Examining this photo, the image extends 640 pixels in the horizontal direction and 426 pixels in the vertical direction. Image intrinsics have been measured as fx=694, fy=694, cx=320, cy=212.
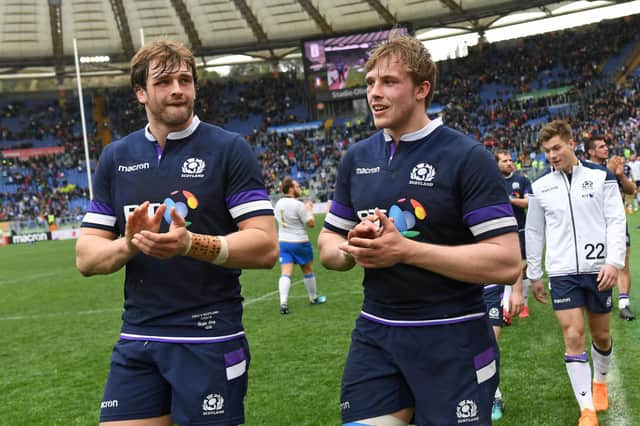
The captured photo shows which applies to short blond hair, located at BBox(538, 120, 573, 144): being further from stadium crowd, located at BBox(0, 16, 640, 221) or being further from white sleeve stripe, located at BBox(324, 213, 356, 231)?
stadium crowd, located at BBox(0, 16, 640, 221)


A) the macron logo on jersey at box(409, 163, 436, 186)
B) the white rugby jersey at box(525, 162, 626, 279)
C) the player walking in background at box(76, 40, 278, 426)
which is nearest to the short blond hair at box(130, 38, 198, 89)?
the player walking in background at box(76, 40, 278, 426)

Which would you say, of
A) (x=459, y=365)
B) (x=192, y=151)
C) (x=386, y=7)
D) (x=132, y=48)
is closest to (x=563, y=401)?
(x=459, y=365)

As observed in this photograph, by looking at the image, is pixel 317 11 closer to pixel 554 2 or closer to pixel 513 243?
pixel 554 2

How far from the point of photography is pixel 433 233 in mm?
2914

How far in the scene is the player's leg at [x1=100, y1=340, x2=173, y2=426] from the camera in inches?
118

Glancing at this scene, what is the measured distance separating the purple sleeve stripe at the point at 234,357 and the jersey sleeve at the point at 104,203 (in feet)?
2.76

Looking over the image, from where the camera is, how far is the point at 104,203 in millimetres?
3309

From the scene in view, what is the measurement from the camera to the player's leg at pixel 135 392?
2996 mm

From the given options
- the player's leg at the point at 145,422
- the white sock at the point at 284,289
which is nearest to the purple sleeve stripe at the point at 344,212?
the player's leg at the point at 145,422

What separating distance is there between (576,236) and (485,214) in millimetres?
2740

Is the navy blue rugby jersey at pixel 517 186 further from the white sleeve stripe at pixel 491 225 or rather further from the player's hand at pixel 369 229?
the player's hand at pixel 369 229

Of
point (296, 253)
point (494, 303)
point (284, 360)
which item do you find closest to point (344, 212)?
point (494, 303)

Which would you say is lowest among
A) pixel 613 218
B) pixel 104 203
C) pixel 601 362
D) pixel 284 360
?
pixel 284 360

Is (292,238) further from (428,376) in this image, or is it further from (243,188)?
(428,376)
